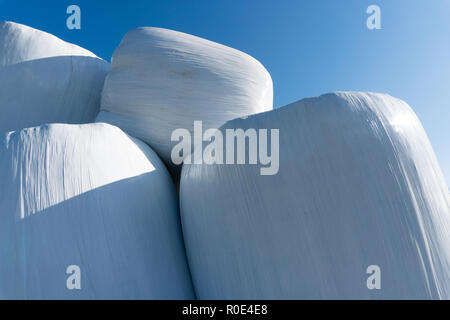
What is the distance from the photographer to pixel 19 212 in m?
0.60

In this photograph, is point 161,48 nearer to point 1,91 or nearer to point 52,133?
point 52,133

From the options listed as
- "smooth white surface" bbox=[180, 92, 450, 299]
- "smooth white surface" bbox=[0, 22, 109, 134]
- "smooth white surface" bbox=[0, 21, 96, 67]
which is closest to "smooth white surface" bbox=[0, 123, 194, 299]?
"smooth white surface" bbox=[180, 92, 450, 299]

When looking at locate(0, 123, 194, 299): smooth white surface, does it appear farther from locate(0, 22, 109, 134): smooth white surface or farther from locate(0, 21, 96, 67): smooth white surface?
locate(0, 21, 96, 67): smooth white surface

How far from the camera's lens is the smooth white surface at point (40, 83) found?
107cm

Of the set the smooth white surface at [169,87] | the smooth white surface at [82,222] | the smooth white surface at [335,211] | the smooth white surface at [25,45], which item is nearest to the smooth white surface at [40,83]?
the smooth white surface at [25,45]

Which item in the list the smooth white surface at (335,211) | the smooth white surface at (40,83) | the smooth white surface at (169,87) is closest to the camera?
the smooth white surface at (335,211)

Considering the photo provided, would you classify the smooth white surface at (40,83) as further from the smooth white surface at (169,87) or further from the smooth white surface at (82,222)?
the smooth white surface at (82,222)

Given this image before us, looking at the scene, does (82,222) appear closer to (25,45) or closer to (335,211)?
(335,211)

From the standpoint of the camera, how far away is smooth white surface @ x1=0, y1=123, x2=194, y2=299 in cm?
58

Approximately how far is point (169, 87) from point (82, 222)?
45 cm

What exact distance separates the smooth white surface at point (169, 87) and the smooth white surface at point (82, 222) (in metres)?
0.17

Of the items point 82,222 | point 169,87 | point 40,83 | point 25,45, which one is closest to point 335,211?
point 82,222
